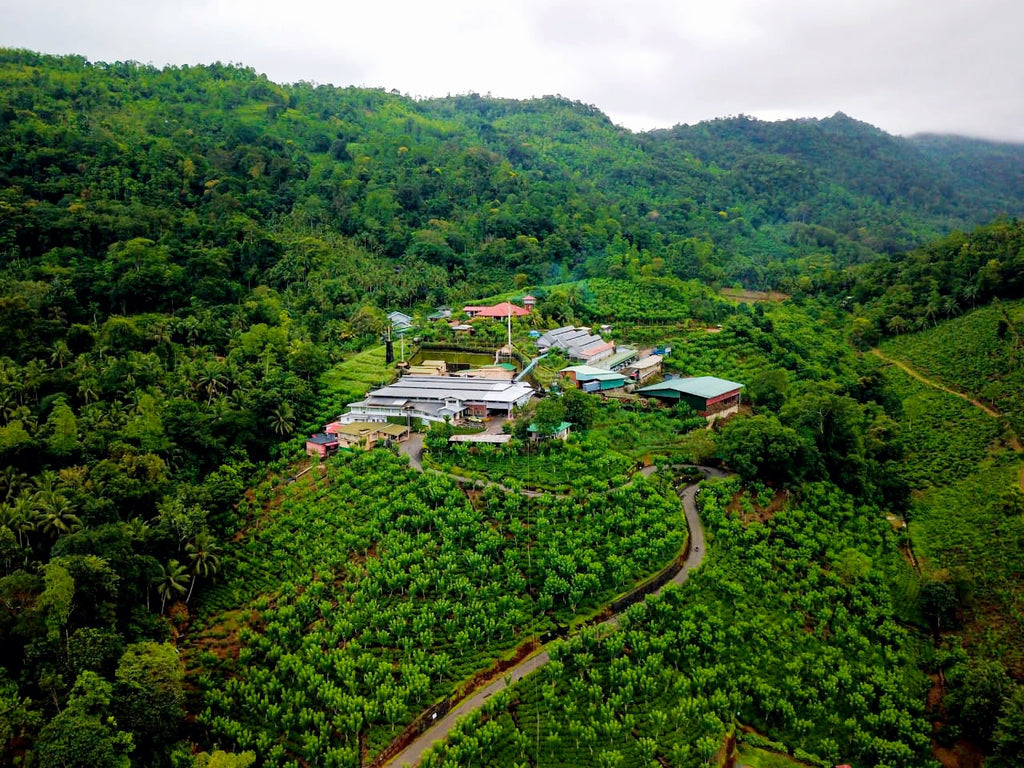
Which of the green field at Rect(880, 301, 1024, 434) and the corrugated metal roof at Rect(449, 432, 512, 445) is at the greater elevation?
the green field at Rect(880, 301, 1024, 434)

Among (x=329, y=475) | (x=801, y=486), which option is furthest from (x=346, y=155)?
(x=801, y=486)

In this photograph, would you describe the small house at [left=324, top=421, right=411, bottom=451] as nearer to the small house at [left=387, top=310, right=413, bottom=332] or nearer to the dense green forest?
the dense green forest

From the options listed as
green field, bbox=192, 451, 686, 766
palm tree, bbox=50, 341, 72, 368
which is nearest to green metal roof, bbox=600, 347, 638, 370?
green field, bbox=192, 451, 686, 766

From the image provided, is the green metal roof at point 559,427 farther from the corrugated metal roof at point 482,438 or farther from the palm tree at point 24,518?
the palm tree at point 24,518

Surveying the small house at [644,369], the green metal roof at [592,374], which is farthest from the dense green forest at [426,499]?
the green metal roof at [592,374]

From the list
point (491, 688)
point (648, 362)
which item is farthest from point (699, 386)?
point (491, 688)

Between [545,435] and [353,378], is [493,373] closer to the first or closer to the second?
[353,378]

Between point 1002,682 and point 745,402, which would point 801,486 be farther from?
point 1002,682
